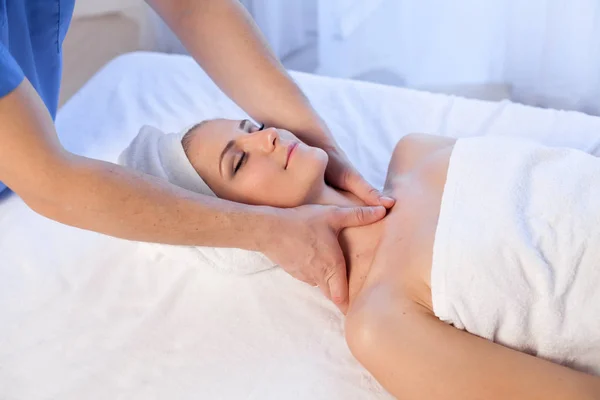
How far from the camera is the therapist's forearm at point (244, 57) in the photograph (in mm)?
1381

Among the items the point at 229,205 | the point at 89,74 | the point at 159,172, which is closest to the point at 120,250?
the point at 159,172

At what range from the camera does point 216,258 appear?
1289mm

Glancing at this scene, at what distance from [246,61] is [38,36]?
0.44 meters

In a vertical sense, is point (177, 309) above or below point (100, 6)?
below

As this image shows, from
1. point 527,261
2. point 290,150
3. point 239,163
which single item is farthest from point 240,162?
point 527,261

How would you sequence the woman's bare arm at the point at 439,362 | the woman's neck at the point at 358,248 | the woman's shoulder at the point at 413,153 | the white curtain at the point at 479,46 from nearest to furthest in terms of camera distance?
the woman's bare arm at the point at 439,362, the woman's neck at the point at 358,248, the woman's shoulder at the point at 413,153, the white curtain at the point at 479,46

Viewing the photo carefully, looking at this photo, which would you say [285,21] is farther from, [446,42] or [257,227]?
[257,227]

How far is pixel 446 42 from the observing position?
2.04 meters

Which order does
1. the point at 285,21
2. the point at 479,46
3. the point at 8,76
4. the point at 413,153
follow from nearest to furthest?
1. the point at 8,76
2. the point at 413,153
3. the point at 479,46
4. the point at 285,21

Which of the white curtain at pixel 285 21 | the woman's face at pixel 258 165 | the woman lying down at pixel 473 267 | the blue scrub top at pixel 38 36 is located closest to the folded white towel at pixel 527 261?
the woman lying down at pixel 473 267

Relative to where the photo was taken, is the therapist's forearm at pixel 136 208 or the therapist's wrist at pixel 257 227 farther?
the therapist's wrist at pixel 257 227

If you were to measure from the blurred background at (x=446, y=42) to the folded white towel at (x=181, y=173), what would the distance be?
99cm

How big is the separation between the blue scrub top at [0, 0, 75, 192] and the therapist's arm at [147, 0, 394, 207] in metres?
0.20

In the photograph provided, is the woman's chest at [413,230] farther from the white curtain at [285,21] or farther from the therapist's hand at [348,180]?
the white curtain at [285,21]
